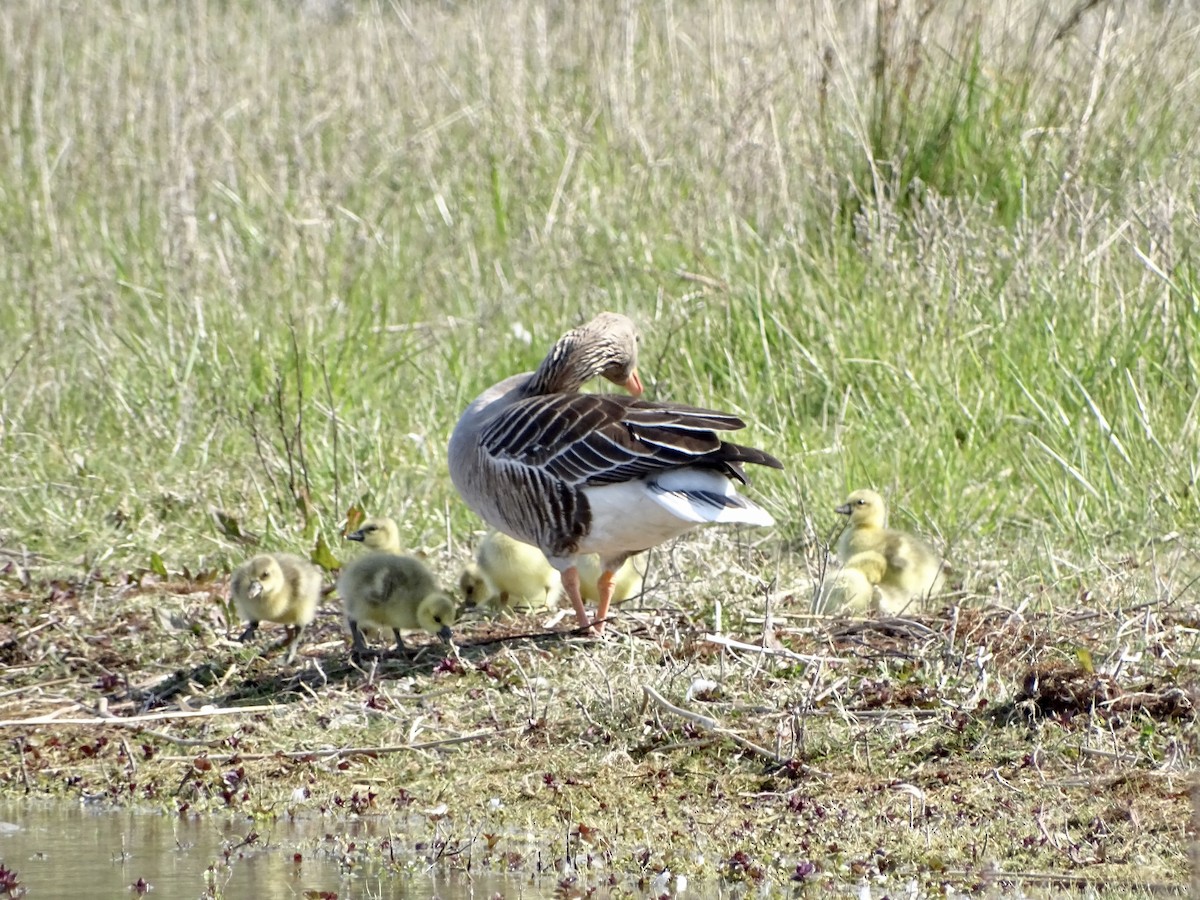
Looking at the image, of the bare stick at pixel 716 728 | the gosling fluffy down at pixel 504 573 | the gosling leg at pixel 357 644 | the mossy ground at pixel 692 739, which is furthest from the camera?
the gosling fluffy down at pixel 504 573

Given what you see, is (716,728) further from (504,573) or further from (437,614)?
(504,573)

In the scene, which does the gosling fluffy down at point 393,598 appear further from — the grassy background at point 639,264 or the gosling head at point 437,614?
the grassy background at point 639,264

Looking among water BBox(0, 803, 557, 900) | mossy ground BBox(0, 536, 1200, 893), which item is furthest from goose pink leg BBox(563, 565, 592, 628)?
water BBox(0, 803, 557, 900)

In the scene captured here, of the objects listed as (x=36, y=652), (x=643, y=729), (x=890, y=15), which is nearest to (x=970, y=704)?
(x=643, y=729)

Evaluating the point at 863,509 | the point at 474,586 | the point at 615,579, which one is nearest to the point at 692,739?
the point at 615,579

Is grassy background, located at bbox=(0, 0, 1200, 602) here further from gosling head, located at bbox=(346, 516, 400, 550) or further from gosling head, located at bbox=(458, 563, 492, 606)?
gosling head, located at bbox=(458, 563, 492, 606)

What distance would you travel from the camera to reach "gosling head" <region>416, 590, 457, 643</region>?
588 cm

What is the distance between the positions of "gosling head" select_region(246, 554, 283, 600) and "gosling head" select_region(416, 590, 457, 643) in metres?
0.48

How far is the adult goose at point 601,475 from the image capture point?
19.0ft

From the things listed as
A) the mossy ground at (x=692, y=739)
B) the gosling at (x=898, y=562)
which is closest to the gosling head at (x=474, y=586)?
the mossy ground at (x=692, y=739)

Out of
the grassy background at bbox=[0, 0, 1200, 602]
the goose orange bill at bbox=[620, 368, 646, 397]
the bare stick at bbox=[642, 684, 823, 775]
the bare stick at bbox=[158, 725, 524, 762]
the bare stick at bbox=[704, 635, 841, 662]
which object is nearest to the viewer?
the bare stick at bbox=[642, 684, 823, 775]

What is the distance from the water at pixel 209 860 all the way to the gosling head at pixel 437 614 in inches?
47.2

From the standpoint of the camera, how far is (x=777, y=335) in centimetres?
860

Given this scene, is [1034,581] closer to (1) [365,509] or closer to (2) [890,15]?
Answer: (1) [365,509]
